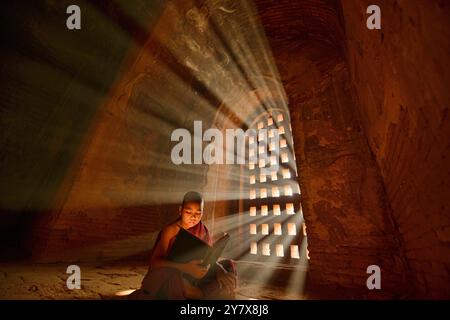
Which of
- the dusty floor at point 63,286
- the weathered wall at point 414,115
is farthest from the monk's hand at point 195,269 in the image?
the weathered wall at point 414,115

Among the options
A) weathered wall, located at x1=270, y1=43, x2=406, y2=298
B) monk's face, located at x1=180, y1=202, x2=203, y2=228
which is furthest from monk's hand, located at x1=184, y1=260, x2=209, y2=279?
weathered wall, located at x1=270, y1=43, x2=406, y2=298

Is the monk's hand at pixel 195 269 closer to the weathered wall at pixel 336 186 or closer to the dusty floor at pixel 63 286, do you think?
the dusty floor at pixel 63 286

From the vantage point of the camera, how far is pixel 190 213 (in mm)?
2580

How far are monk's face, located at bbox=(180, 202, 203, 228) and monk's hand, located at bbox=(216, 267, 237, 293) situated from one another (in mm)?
596

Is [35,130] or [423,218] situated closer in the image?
[423,218]

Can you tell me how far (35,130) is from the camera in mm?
6418

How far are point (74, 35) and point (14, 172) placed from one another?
4.14 meters

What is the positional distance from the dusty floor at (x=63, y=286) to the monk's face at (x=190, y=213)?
3.59 ft

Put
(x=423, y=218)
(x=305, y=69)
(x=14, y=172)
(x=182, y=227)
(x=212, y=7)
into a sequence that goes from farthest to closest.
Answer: (x=14, y=172) → (x=212, y=7) → (x=305, y=69) → (x=182, y=227) → (x=423, y=218)

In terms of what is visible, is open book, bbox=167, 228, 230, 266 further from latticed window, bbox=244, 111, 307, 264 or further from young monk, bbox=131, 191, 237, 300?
latticed window, bbox=244, 111, 307, 264

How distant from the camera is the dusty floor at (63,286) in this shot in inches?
104

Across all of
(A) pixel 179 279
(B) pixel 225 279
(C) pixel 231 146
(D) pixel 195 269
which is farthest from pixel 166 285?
(C) pixel 231 146

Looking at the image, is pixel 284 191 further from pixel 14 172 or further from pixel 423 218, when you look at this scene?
pixel 14 172

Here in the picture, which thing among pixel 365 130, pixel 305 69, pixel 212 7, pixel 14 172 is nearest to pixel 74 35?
pixel 212 7
